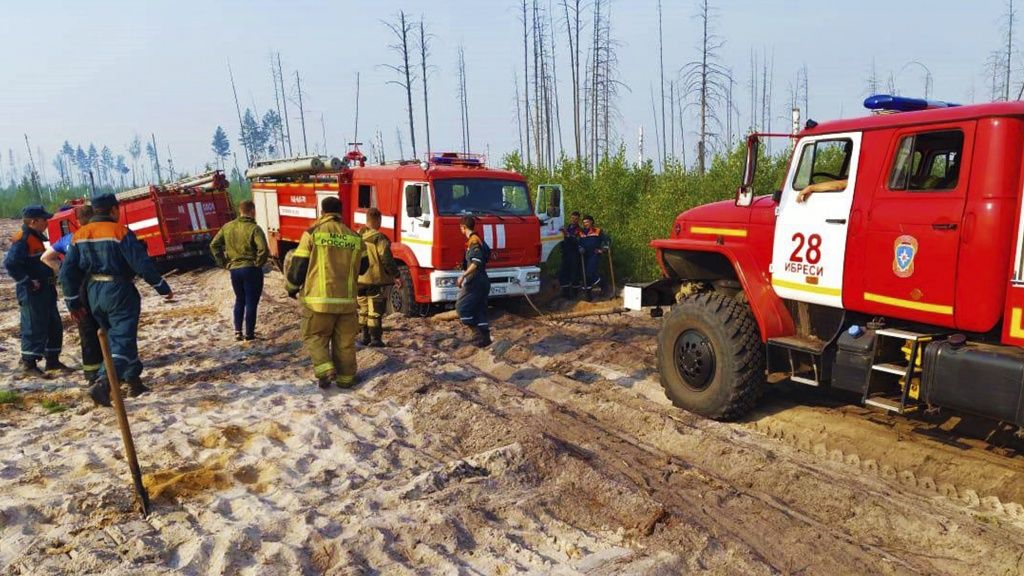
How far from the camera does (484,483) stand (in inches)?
173

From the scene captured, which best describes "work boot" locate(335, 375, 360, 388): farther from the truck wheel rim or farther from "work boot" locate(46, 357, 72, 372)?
"work boot" locate(46, 357, 72, 372)

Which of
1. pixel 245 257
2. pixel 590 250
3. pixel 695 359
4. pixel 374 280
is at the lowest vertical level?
pixel 695 359

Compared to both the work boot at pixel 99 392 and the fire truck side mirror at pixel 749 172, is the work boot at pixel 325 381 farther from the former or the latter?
the fire truck side mirror at pixel 749 172

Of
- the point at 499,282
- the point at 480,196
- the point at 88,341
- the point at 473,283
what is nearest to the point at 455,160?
the point at 480,196

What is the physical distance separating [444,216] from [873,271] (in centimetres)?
648

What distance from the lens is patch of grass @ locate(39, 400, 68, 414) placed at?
6082mm

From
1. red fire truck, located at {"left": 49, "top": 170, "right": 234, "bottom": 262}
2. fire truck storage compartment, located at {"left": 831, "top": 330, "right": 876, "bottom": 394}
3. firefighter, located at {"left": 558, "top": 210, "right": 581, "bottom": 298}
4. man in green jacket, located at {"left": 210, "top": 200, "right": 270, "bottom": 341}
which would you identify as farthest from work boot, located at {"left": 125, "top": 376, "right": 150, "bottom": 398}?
red fire truck, located at {"left": 49, "top": 170, "right": 234, "bottom": 262}

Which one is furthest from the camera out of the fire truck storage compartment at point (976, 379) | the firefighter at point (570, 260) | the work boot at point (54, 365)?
the firefighter at point (570, 260)

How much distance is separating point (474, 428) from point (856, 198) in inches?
130

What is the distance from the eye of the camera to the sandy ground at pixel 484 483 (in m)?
3.62

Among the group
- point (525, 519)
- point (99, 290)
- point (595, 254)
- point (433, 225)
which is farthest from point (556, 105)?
point (525, 519)

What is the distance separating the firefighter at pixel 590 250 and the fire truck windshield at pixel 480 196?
2137 mm

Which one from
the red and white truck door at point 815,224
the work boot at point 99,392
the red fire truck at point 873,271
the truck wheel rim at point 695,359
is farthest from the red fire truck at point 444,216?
the red and white truck door at point 815,224

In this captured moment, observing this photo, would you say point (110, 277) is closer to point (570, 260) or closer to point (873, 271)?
point (873, 271)
